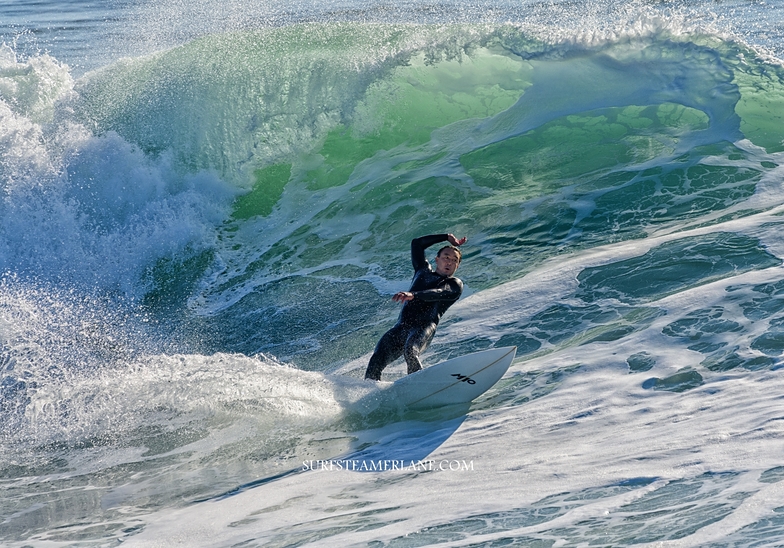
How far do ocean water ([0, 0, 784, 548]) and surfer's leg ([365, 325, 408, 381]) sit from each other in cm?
34

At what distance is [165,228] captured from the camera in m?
10.9

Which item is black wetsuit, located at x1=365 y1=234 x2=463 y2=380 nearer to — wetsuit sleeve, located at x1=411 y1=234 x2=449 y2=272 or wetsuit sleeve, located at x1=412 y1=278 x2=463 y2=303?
wetsuit sleeve, located at x1=412 y1=278 x2=463 y2=303

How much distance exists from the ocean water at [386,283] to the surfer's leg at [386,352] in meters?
0.34

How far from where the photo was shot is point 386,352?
6754mm

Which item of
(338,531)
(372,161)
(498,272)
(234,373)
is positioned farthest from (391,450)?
(372,161)

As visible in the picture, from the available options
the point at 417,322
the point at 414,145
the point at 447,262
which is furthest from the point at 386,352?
the point at 414,145

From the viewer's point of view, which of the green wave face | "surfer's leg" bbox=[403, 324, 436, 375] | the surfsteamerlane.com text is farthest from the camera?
the green wave face

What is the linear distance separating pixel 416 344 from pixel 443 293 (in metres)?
0.49

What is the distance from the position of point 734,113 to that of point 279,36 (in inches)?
301

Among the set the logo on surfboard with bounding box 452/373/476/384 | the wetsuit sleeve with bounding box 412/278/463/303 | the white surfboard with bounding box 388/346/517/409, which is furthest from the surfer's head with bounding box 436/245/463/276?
the logo on surfboard with bounding box 452/373/476/384

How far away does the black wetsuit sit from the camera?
668 cm

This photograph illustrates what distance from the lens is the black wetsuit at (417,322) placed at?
6.68 m

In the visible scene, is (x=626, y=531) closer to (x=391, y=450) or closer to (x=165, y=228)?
(x=391, y=450)

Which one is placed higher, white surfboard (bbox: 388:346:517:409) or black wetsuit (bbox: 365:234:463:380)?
black wetsuit (bbox: 365:234:463:380)
